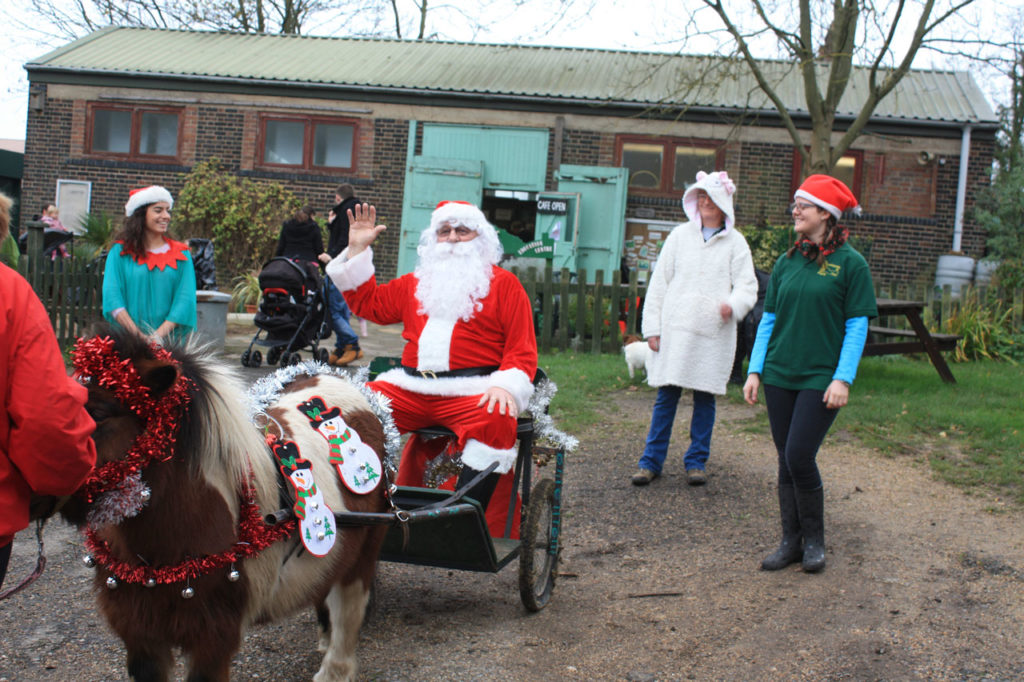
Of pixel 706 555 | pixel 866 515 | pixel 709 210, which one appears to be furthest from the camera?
pixel 709 210

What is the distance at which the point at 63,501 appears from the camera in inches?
91.2

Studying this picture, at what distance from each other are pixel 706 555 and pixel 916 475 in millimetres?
2368

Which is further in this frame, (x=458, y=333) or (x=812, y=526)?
(x=812, y=526)

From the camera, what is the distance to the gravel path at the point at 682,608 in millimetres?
3684

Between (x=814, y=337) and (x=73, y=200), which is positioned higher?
(x=73, y=200)

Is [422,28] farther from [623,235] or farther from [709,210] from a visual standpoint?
[709,210]

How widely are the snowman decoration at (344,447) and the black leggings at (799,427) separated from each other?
2.23 m

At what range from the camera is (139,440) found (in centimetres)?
239

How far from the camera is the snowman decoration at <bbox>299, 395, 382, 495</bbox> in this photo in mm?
3268

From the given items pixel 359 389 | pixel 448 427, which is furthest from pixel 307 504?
pixel 448 427

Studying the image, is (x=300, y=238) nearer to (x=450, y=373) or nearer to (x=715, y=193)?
(x=715, y=193)

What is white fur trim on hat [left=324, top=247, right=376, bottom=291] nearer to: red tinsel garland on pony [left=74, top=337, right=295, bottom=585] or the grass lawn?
red tinsel garland on pony [left=74, top=337, right=295, bottom=585]

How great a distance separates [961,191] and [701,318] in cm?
1253

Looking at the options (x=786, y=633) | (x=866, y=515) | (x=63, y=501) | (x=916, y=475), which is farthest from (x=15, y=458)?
(x=916, y=475)
